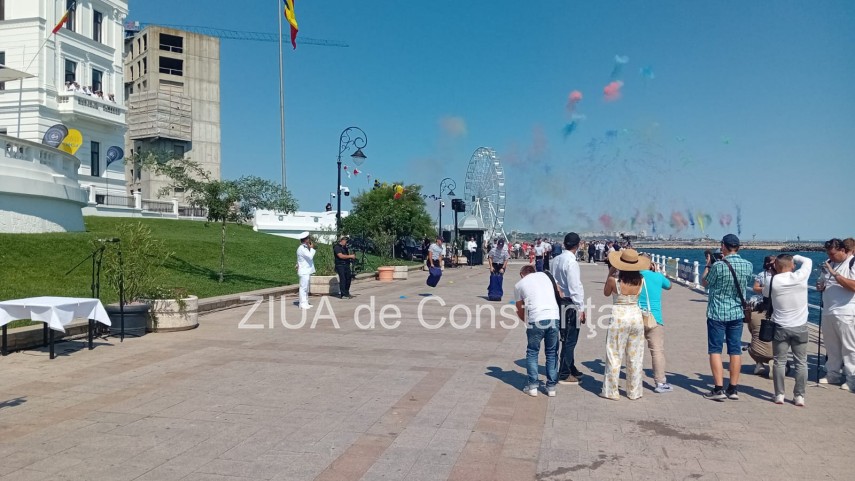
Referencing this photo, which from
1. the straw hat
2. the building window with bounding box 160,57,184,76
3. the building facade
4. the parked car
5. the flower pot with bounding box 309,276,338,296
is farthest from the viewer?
the building window with bounding box 160,57,184,76

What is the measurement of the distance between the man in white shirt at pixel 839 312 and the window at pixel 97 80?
46652 mm

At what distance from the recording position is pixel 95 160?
4406 centimetres

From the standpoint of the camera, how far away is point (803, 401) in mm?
7098

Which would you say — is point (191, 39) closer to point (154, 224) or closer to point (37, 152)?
point (154, 224)

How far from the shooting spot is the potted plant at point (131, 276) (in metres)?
10.8

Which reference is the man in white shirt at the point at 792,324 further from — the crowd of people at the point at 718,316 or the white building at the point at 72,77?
the white building at the point at 72,77

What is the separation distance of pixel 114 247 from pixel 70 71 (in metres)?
37.9

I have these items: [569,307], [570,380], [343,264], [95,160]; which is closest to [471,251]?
[343,264]

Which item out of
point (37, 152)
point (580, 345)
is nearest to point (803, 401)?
point (580, 345)

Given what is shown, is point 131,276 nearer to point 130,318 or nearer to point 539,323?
point 130,318

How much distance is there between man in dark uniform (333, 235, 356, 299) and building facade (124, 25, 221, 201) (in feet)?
210

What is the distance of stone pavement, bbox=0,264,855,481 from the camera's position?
512cm

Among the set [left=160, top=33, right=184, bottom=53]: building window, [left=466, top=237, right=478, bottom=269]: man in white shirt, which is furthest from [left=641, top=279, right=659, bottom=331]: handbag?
[left=160, top=33, right=184, bottom=53]: building window

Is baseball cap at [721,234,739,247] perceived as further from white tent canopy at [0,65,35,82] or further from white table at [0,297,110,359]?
white tent canopy at [0,65,35,82]
